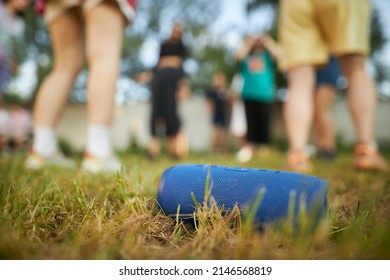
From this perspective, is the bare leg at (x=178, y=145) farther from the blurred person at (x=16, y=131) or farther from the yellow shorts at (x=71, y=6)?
the blurred person at (x=16, y=131)

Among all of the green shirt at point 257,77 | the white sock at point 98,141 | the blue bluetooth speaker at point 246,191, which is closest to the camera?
the blue bluetooth speaker at point 246,191

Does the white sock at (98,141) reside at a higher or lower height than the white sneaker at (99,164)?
higher

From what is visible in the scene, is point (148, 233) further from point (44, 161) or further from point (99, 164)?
point (44, 161)

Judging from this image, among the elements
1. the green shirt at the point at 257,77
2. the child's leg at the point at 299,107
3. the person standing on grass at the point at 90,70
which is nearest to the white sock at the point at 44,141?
the person standing on grass at the point at 90,70

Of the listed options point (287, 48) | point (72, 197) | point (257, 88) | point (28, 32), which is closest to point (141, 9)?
point (28, 32)

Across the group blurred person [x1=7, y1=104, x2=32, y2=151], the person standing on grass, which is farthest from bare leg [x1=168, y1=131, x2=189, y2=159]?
blurred person [x1=7, y1=104, x2=32, y2=151]

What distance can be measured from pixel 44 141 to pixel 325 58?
176 centimetres

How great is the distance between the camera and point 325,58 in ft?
7.34

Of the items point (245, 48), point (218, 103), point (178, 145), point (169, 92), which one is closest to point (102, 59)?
point (178, 145)

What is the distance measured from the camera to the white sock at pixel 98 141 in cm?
177

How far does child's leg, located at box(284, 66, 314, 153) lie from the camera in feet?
7.19

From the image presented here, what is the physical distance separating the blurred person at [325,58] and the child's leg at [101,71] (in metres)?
1.09
